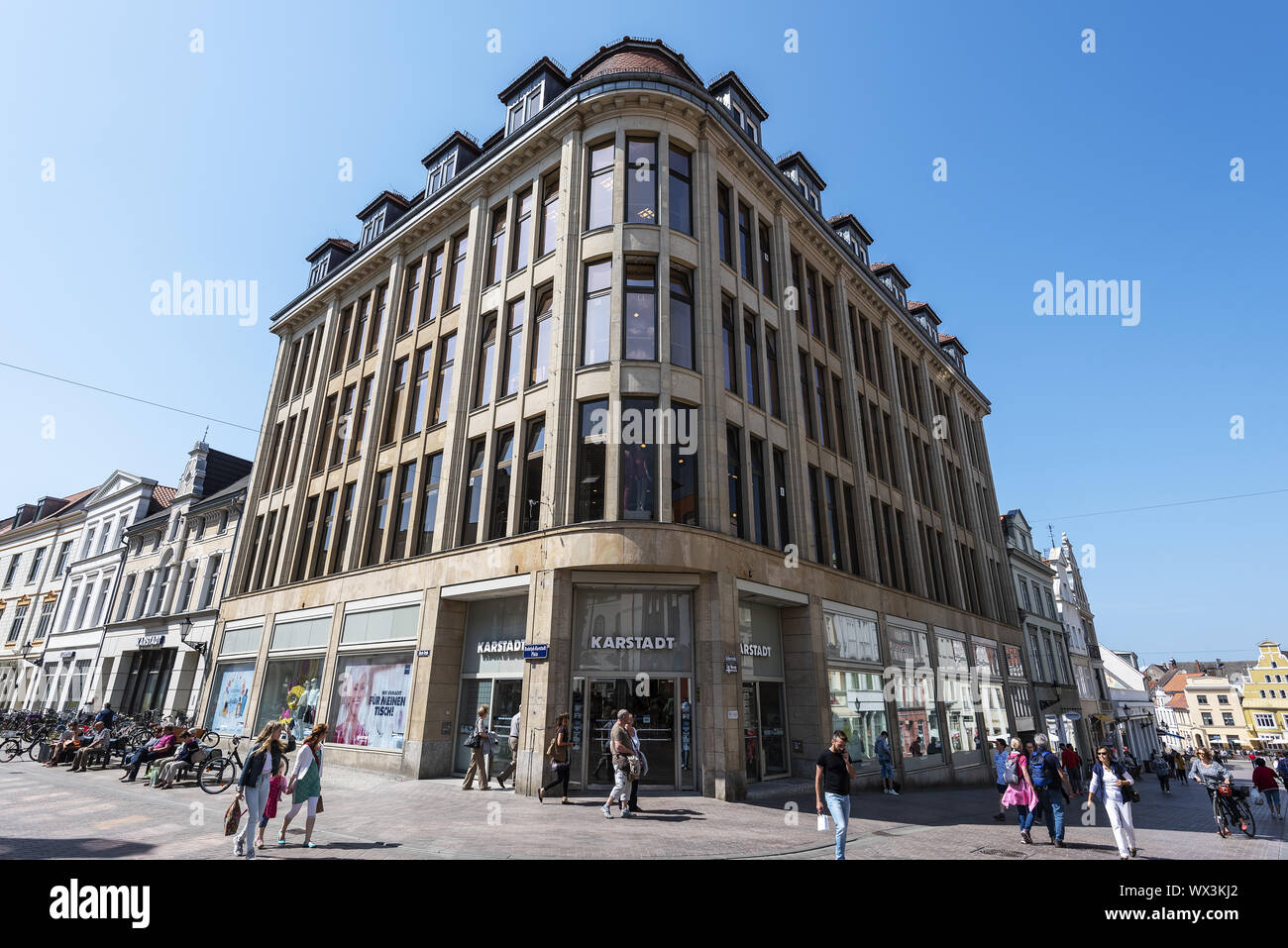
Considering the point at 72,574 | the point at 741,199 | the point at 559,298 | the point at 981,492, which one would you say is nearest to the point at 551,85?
the point at 741,199

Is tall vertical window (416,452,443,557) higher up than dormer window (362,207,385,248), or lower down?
lower down

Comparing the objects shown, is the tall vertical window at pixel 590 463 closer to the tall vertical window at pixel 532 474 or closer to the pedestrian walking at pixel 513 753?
the tall vertical window at pixel 532 474

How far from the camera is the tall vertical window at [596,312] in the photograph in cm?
1795

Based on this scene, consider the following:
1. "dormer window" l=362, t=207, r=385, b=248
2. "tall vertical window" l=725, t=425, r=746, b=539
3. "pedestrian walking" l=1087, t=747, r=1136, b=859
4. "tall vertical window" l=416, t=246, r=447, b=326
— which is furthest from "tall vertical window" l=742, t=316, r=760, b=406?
"dormer window" l=362, t=207, r=385, b=248

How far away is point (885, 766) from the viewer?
19328 millimetres

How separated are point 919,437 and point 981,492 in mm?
9681

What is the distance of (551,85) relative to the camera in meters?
23.3

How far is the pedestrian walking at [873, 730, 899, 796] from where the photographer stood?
758 inches

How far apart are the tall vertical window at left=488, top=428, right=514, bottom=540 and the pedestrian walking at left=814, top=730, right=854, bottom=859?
11.3 m

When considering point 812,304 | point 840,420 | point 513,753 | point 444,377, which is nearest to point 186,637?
point 444,377

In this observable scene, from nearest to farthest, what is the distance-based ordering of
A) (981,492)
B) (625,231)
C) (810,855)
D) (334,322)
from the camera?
(810,855) < (625,231) < (334,322) < (981,492)

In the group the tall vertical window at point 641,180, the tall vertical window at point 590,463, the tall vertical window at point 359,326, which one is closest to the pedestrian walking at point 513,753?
the tall vertical window at point 590,463

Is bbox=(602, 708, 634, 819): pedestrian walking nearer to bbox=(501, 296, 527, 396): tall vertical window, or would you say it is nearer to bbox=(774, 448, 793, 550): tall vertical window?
bbox=(774, 448, 793, 550): tall vertical window

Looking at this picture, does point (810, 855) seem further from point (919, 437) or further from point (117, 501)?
point (117, 501)
